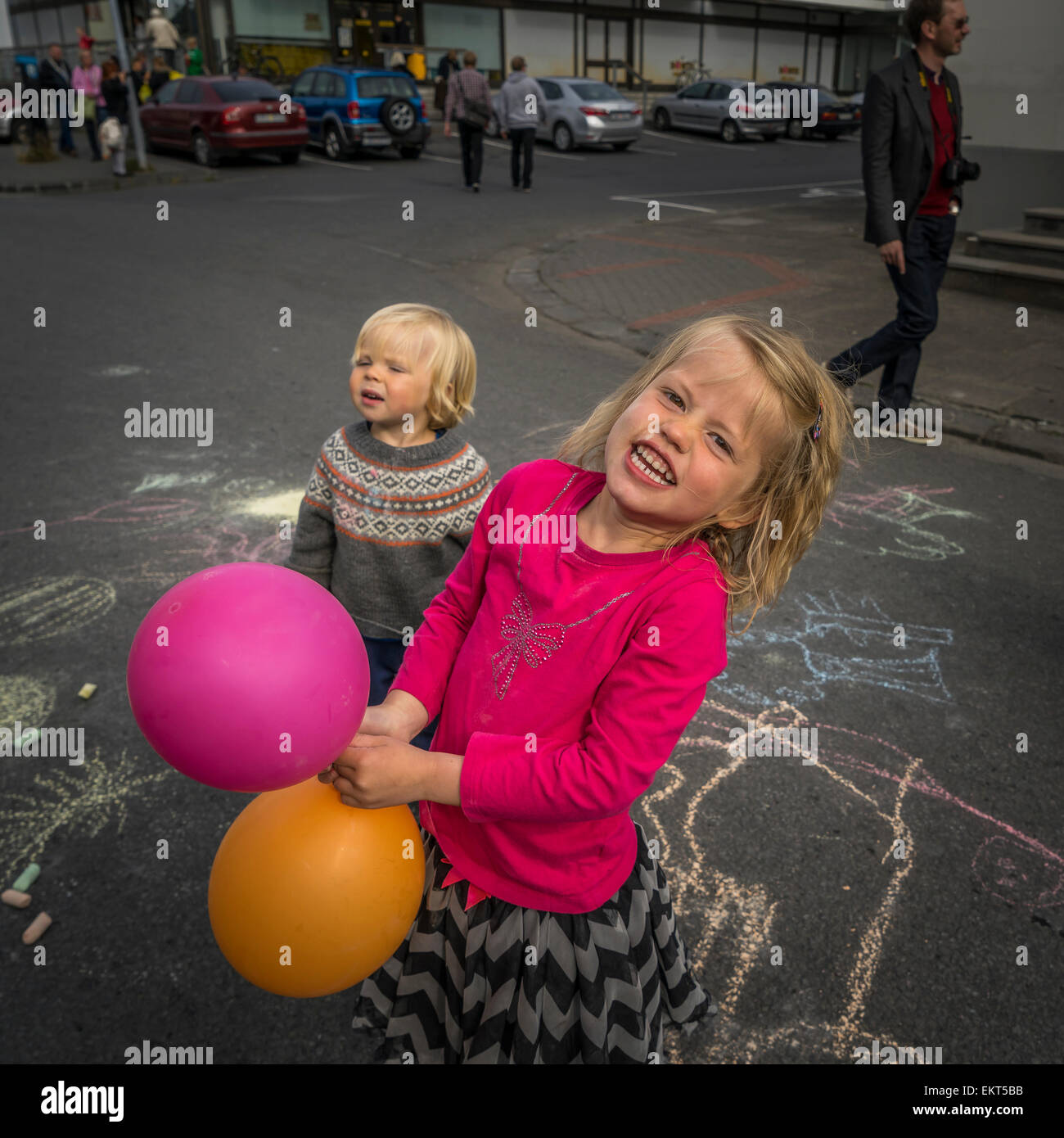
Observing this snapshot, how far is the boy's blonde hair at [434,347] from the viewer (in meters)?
2.39

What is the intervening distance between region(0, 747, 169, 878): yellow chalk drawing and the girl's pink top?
4.78 ft

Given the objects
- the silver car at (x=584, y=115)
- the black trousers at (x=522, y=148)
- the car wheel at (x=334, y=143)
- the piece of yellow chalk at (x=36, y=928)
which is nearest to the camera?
the piece of yellow chalk at (x=36, y=928)

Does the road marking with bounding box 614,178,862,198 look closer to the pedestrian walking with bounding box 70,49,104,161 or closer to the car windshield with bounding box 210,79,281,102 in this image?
the car windshield with bounding box 210,79,281,102

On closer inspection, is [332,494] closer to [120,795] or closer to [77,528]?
[120,795]

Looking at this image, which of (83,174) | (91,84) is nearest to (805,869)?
(83,174)

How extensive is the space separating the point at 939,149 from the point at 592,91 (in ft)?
60.0

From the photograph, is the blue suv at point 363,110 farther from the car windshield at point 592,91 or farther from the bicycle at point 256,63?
the bicycle at point 256,63

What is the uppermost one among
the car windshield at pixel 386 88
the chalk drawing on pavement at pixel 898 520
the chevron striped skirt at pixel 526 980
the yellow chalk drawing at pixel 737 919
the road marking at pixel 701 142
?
the car windshield at pixel 386 88

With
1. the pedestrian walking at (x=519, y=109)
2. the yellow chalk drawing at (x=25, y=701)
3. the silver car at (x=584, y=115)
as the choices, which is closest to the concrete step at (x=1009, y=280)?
the pedestrian walking at (x=519, y=109)

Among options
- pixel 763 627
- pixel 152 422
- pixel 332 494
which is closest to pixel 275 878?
pixel 332 494

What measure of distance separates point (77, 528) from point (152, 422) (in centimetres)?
154

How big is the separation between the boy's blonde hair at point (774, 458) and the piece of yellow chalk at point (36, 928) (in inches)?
74.8

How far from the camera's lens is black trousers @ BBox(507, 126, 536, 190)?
1407cm

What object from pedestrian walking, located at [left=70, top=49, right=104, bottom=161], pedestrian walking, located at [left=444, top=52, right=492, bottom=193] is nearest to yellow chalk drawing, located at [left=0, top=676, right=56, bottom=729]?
pedestrian walking, located at [left=444, top=52, right=492, bottom=193]
